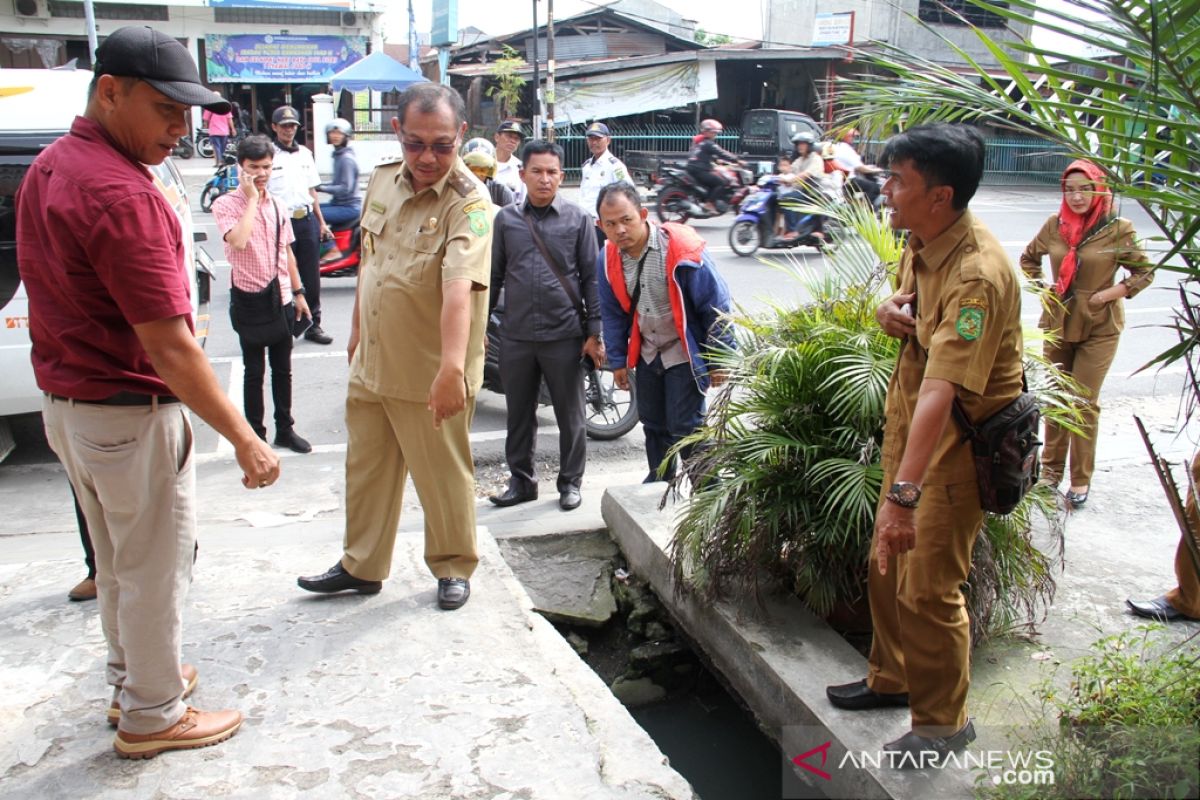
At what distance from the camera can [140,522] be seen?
254 cm

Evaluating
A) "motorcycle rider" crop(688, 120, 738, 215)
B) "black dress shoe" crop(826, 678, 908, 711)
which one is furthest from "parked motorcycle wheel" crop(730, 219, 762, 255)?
"black dress shoe" crop(826, 678, 908, 711)

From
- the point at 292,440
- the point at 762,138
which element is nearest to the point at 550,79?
the point at 762,138

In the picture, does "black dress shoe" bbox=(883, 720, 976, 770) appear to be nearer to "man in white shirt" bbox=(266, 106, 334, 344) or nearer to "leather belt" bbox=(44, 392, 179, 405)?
"leather belt" bbox=(44, 392, 179, 405)

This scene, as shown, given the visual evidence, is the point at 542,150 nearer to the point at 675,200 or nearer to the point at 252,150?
the point at 252,150

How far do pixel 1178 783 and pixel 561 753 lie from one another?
4.85 ft

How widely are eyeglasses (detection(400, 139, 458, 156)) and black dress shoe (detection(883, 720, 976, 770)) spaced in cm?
224

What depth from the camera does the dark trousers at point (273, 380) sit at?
577 cm

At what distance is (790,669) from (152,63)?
8.00 ft

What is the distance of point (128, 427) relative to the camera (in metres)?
2.52

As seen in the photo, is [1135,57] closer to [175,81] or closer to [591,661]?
[175,81]

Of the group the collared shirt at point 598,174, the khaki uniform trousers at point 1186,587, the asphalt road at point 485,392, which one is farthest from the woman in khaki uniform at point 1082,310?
the collared shirt at point 598,174

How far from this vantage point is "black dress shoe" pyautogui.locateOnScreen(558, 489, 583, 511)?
508 centimetres

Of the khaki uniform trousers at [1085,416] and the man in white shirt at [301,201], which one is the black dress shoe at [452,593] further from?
the man in white shirt at [301,201]

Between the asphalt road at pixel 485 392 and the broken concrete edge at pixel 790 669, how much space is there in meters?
1.16
